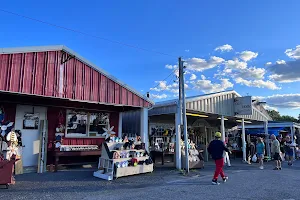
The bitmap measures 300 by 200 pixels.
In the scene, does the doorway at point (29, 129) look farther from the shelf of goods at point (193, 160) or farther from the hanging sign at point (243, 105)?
the hanging sign at point (243, 105)

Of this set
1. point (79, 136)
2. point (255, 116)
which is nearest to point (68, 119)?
point (79, 136)

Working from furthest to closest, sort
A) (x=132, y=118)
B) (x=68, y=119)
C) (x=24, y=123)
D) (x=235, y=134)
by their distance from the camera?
(x=235, y=134)
(x=132, y=118)
(x=68, y=119)
(x=24, y=123)

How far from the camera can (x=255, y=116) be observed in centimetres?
1747

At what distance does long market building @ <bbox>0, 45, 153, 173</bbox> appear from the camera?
809cm

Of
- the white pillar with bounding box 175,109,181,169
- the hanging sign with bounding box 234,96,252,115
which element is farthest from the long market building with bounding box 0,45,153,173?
the hanging sign with bounding box 234,96,252,115

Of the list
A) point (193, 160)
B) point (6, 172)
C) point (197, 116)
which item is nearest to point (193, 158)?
point (193, 160)

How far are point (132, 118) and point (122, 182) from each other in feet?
22.9

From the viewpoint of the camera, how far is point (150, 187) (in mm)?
7801

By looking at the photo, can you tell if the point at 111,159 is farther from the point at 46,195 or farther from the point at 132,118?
the point at 132,118

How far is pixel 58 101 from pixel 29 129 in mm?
1623

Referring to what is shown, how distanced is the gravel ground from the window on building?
2.46 meters

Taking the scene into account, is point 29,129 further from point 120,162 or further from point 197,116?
point 197,116

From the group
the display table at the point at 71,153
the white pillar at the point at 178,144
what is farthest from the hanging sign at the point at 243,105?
the display table at the point at 71,153

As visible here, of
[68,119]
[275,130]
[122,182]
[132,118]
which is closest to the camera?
[122,182]
